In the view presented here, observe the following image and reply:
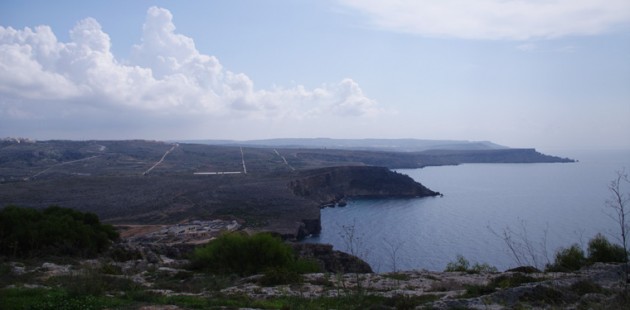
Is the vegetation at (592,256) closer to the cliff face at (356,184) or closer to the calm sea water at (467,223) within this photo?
the calm sea water at (467,223)

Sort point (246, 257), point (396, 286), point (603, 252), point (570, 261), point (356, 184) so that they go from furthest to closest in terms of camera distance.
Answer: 1. point (356, 184)
2. point (246, 257)
3. point (603, 252)
4. point (570, 261)
5. point (396, 286)

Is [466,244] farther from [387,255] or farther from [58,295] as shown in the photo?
[58,295]

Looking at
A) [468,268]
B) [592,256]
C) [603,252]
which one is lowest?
[468,268]

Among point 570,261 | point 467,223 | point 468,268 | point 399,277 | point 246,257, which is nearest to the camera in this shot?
point 399,277

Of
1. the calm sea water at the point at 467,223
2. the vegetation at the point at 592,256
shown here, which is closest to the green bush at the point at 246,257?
the calm sea water at the point at 467,223

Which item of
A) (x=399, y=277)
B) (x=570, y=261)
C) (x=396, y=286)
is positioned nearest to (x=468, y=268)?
(x=570, y=261)

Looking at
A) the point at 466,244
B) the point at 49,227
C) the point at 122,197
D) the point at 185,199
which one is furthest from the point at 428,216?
the point at 49,227

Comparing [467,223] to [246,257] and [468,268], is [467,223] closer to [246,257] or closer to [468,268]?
[468,268]
